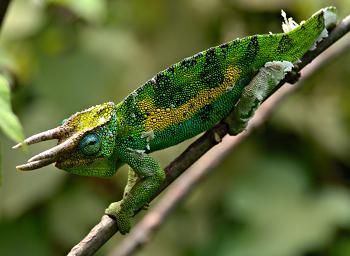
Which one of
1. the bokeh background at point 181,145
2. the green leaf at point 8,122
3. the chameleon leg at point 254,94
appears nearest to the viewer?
the green leaf at point 8,122

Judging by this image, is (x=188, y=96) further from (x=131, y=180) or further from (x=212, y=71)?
(x=131, y=180)

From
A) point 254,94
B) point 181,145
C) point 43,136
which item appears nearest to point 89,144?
point 43,136

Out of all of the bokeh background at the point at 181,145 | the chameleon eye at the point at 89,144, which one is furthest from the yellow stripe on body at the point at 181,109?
the bokeh background at the point at 181,145

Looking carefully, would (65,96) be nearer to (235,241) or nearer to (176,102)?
(235,241)

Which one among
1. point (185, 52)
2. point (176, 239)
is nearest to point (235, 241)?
point (176, 239)

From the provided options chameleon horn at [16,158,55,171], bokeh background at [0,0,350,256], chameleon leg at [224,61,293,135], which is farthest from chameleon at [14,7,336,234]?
bokeh background at [0,0,350,256]

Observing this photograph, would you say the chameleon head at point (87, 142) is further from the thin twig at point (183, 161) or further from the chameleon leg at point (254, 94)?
the chameleon leg at point (254, 94)

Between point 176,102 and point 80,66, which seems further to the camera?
point 80,66
